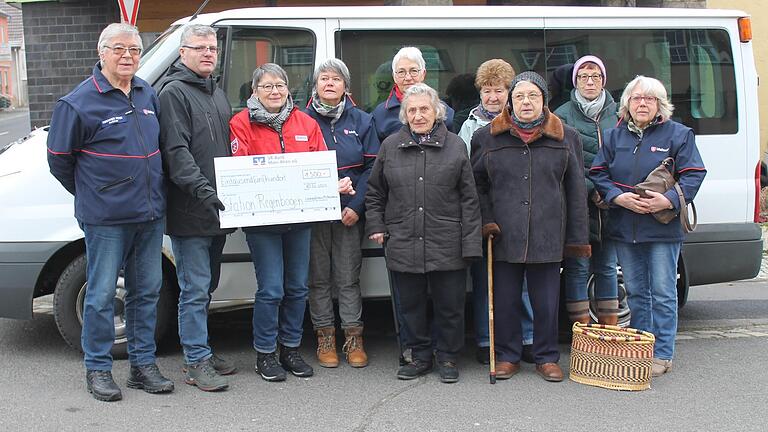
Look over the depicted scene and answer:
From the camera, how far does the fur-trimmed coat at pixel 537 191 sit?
196 inches

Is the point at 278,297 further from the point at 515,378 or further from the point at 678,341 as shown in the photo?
the point at 678,341

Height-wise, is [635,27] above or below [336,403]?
above

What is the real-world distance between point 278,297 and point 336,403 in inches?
27.7

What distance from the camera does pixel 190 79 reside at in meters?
4.75

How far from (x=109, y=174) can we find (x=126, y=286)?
2.35 ft

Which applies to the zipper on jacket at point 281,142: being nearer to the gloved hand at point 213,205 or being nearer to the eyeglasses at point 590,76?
the gloved hand at point 213,205

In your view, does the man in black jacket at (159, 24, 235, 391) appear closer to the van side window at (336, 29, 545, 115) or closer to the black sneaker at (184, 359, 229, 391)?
the black sneaker at (184, 359, 229, 391)

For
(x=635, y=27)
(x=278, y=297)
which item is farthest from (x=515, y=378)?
(x=635, y=27)

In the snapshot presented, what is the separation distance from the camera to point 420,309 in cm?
520

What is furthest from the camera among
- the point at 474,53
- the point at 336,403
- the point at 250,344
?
the point at 250,344

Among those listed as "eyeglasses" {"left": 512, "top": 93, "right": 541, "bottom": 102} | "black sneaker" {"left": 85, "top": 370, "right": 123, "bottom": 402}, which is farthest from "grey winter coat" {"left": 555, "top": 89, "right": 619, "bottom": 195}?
"black sneaker" {"left": 85, "top": 370, "right": 123, "bottom": 402}

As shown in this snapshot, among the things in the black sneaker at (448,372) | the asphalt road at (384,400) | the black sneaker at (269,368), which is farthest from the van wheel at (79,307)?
→ the black sneaker at (448,372)

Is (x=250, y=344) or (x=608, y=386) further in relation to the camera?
(x=250, y=344)

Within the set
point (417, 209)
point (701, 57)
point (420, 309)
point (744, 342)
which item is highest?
point (701, 57)
